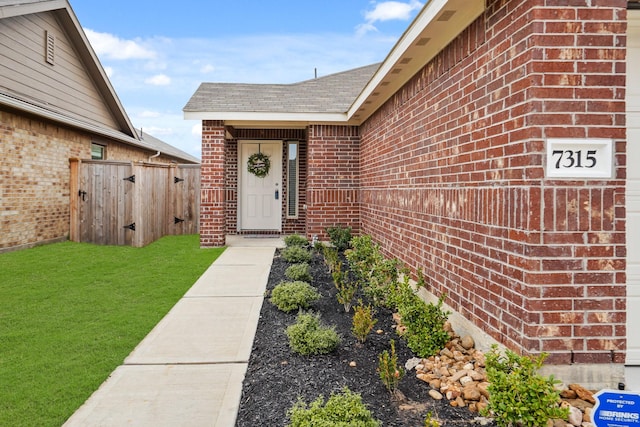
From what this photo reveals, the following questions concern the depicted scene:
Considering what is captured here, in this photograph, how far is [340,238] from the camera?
27.7 feet

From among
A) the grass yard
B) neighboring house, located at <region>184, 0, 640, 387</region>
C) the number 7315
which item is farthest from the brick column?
the number 7315

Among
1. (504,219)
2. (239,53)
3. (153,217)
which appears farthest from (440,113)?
(239,53)

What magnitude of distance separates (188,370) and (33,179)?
7.67 m

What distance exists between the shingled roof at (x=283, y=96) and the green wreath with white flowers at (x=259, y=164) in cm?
157

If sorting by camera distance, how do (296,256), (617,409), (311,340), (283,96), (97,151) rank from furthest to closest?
(97,151), (283,96), (296,256), (311,340), (617,409)

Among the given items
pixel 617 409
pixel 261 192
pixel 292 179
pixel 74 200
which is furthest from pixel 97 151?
pixel 617 409

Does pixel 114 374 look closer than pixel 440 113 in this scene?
Yes

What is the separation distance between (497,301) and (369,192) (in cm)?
505

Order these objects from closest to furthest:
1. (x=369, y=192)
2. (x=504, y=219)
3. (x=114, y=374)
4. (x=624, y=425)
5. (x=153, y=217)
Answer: (x=624, y=425), (x=504, y=219), (x=114, y=374), (x=369, y=192), (x=153, y=217)

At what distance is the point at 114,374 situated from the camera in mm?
3088

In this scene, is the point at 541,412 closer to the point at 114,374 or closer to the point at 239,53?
the point at 114,374

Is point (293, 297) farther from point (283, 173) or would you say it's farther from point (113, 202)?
point (113, 202)

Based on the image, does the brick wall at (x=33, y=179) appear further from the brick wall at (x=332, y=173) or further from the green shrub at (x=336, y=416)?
the green shrub at (x=336, y=416)

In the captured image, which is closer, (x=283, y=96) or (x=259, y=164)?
(x=283, y=96)
